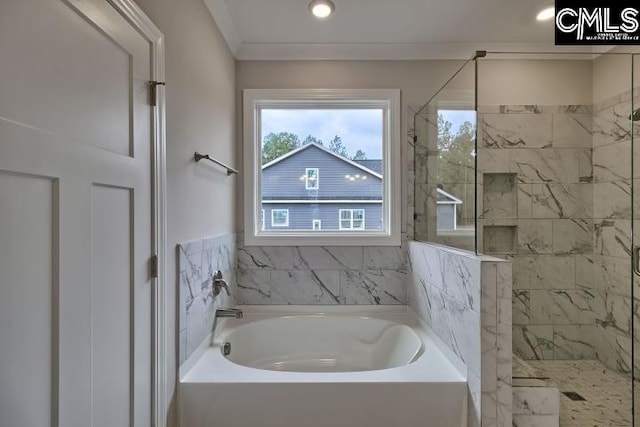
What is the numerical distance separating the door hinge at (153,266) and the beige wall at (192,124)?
131 mm

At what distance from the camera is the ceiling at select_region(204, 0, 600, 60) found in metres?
2.07

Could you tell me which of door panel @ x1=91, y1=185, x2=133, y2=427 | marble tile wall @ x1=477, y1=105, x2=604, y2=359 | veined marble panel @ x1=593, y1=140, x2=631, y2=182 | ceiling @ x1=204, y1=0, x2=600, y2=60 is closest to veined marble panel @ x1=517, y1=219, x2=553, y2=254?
marble tile wall @ x1=477, y1=105, x2=604, y2=359

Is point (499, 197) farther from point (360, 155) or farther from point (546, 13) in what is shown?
point (546, 13)

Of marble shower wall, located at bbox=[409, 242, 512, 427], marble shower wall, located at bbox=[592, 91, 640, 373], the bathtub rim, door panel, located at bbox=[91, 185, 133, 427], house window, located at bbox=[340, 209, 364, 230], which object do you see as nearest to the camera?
door panel, located at bbox=[91, 185, 133, 427]

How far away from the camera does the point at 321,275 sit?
2.61 metres

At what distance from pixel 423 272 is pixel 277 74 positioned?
1.78 meters

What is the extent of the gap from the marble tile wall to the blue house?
0.83 metres

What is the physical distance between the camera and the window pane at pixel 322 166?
2.71m

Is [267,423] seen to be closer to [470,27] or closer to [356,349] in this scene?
[356,349]

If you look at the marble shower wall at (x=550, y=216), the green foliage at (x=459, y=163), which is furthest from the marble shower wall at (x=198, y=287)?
the marble shower wall at (x=550, y=216)

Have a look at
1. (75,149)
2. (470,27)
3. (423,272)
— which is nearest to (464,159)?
(423,272)

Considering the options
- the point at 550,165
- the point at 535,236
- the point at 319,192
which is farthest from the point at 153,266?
the point at 550,165

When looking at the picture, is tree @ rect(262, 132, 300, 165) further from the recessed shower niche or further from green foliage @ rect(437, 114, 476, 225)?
the recessed shower niche

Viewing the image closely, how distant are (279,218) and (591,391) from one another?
2.29m
